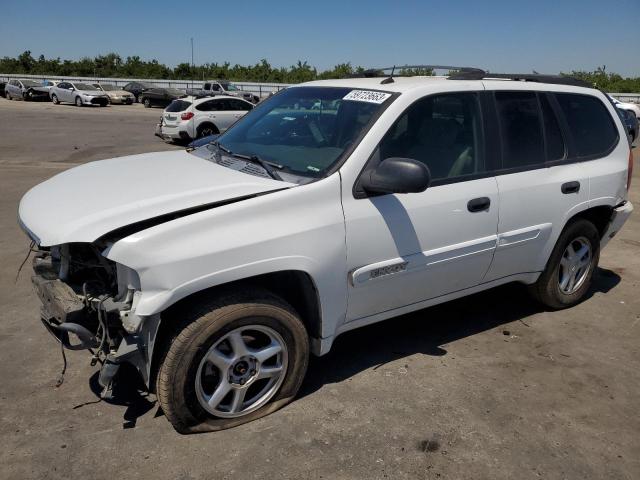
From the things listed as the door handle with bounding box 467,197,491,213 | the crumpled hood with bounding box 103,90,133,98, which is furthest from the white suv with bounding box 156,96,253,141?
the crumpled hood with bounding box 103,90,133,98

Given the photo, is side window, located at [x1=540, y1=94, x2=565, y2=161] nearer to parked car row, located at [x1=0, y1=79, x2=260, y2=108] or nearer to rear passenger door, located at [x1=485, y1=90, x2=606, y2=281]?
rear passenger door, located at [x1=485, y1=90, x2=606, y2=281]

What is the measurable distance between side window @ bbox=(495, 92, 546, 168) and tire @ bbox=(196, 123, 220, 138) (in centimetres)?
1376

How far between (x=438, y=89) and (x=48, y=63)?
2897 inches

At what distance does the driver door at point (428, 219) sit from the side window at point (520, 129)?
23cm

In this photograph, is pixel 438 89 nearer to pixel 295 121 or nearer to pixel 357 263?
pixel 295 121

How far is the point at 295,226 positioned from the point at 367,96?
111 centimetres

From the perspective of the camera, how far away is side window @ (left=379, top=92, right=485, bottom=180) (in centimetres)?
338

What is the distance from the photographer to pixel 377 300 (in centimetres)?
338

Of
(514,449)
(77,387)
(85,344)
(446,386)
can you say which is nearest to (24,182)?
(77,387)

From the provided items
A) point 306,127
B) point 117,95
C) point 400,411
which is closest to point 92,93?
point 117,95

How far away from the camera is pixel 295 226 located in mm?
2926

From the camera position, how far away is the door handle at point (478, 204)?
140 inches

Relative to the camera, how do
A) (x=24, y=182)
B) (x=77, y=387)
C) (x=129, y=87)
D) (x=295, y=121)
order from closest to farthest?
(x=77, y=387)
(x=295, y=121)
(x=24, y=182)
(x=129, y=87)

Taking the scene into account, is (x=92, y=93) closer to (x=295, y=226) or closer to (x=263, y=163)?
(x=263, y=163)
